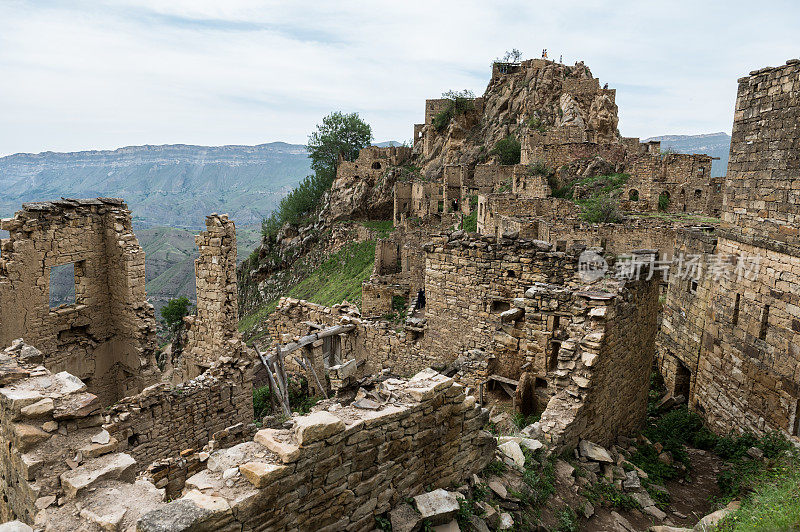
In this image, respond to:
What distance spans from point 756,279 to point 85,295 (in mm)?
13366

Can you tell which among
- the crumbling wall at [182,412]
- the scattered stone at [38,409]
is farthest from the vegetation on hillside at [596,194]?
the scattered stone at [38,409]

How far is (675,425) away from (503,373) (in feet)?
13.6

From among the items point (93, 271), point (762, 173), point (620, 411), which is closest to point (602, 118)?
point (762, 173)

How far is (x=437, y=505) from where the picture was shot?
14.4 feet

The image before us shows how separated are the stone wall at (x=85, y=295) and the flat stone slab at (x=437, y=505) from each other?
7.70 meters

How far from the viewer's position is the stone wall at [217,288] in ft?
31.5

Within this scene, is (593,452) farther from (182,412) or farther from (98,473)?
(182,412)

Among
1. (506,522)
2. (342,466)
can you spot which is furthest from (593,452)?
(342,466)

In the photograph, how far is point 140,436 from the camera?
26.2 feet

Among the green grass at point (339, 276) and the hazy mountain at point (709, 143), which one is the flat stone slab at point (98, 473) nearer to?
the green grass at point (339, 276)

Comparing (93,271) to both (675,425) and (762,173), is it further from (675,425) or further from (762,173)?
(762,173)

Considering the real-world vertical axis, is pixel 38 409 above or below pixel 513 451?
above

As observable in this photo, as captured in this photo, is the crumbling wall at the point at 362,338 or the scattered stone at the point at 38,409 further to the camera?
the crumbling wall at the point at 362,338

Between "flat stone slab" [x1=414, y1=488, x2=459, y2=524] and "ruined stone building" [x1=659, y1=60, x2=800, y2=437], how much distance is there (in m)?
7.08
